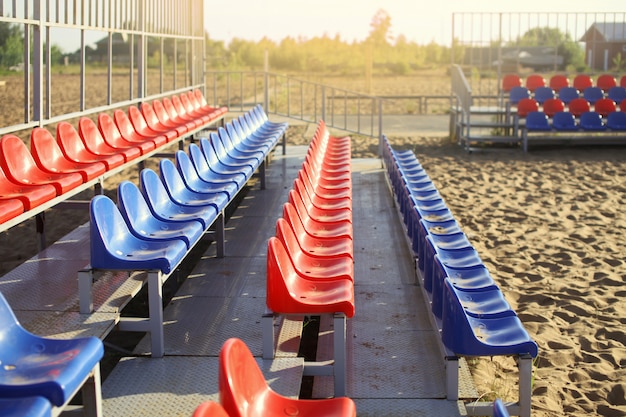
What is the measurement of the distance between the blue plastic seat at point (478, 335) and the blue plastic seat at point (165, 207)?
6.53ft

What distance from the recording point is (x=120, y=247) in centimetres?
526

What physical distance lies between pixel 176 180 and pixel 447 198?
5.22m

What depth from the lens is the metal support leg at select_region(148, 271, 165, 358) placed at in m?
4.90

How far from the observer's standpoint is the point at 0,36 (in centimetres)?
1862

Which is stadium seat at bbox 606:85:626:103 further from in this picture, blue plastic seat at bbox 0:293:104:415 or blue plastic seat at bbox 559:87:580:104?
blue plastic seat at bbox 0:293:104:415

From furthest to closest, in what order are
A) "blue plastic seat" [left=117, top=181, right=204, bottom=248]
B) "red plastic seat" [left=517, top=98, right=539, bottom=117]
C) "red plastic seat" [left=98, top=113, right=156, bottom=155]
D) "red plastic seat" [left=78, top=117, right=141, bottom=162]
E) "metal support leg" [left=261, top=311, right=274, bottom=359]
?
1. "red plastic seat" [left=517, top=98, right=539, bottom=117]
2. "red plastic seat" [left=98, top=113, right=156, bottom=155]
3. "red plastic seat" [left=78, top=117, right=141, bottom=162]
4. "blue plastic seat" [left=117, top=181, right=204, bottom=248]
5. "metal support leg" [left=261, top=311, right=274, bottom=359]

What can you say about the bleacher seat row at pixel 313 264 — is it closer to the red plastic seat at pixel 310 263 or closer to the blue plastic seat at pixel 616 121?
the red plastic seat at pixel 310 263

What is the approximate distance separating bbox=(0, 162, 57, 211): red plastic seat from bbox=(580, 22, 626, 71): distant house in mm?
17026

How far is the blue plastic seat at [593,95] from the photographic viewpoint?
18844 millimetres

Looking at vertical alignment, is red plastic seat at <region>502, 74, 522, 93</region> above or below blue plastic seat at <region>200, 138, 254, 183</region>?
above

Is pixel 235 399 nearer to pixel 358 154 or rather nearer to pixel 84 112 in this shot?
pixel 84 112

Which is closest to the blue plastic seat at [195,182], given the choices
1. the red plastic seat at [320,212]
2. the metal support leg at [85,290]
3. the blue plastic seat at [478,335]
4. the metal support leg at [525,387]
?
the red plastic seat at [320,212]

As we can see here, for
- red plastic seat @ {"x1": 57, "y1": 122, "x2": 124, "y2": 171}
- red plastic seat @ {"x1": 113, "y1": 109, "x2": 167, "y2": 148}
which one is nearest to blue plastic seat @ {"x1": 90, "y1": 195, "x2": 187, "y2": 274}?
red plastic seat @ {"x1": 57, "y1": 122, "x2": 124, "y2": 171}

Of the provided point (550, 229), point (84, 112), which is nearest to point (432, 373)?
point (550, 229)
